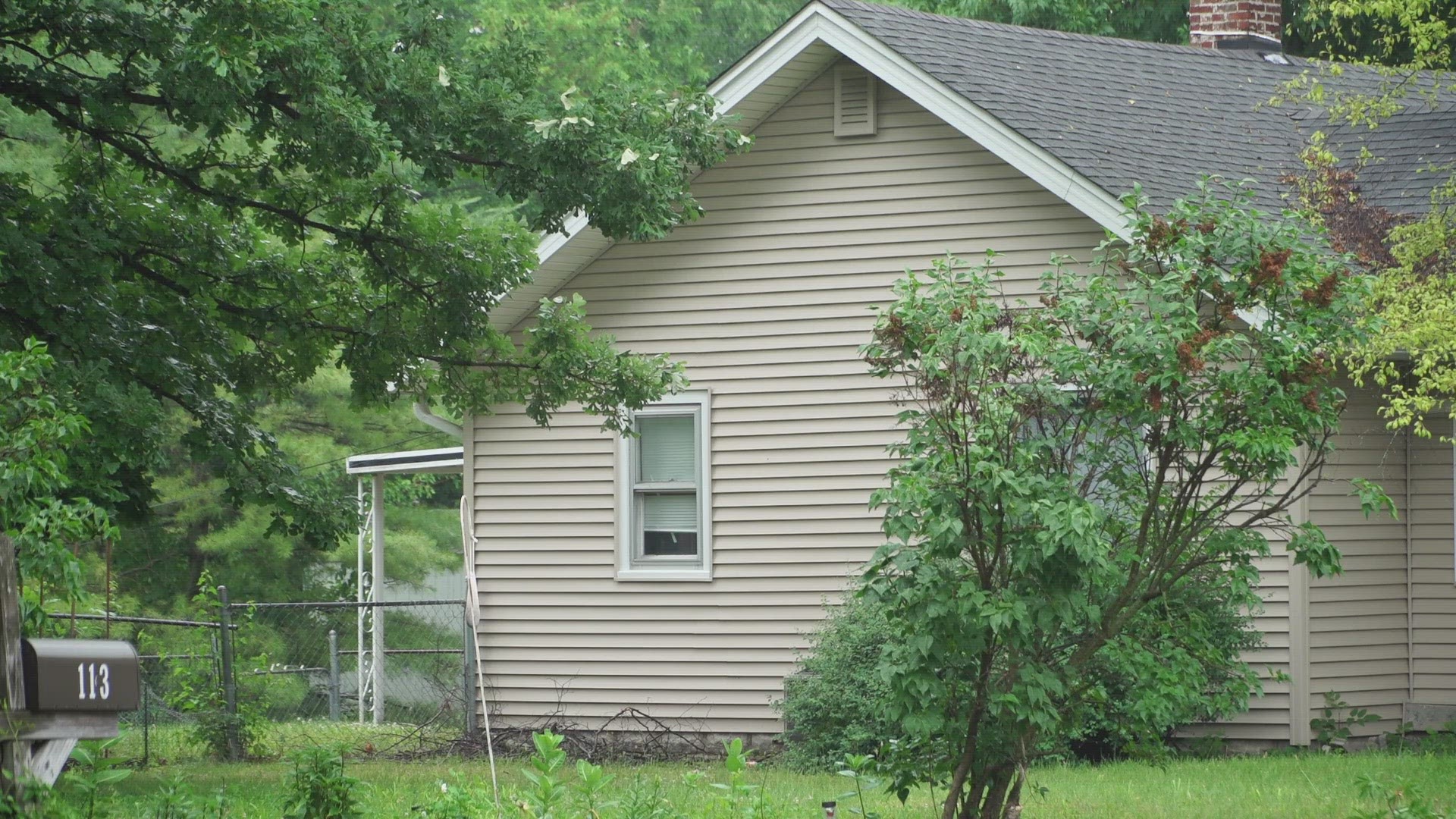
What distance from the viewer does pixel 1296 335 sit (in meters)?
6.90

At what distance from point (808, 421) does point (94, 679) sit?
416 inches

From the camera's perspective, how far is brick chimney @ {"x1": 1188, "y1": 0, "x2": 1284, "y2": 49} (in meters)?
18.3

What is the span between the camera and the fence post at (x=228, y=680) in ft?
47.2

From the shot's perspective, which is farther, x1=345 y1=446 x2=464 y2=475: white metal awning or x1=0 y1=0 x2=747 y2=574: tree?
x1=345 y1=446 x2=464 y2=475: white metal awning

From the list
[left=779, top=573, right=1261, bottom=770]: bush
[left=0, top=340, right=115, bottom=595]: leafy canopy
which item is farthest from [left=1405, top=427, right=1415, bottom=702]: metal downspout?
[left=0, top=340, right=115, bottom=595]: leafy canopy

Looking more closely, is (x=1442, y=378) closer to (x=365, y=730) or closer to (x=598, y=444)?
(x=598, y=444)

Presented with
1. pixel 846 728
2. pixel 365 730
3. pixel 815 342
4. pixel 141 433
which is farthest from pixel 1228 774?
pixel 365 730

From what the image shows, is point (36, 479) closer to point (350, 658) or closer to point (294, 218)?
point (294, 218)

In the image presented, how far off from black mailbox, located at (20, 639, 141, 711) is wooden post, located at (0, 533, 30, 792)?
0.02 meters

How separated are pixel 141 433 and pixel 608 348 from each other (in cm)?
352

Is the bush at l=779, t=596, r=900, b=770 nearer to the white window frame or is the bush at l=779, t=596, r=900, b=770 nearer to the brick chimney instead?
the white window frame

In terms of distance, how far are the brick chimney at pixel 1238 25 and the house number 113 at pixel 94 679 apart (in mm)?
16705

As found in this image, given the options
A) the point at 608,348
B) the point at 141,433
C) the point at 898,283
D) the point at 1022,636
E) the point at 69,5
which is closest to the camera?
the point at 1022,636

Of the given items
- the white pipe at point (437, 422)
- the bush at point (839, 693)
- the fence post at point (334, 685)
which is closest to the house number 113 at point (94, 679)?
the bush at point (839, 693)
